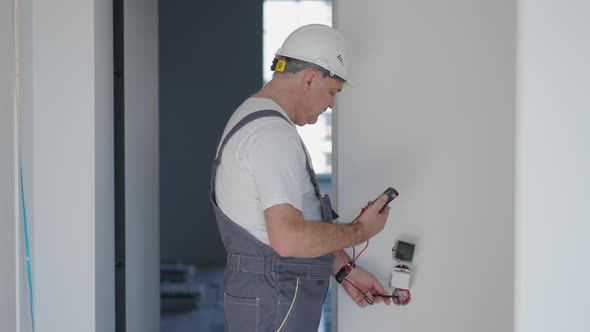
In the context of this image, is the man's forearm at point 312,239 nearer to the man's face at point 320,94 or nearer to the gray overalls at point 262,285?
the gray overalls at point 262,285

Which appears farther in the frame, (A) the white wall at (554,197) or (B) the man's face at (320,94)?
(B) the man's face at (320,94)

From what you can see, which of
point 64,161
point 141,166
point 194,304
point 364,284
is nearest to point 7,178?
point 64,161

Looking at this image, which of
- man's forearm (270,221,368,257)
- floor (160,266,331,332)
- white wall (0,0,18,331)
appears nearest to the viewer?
man's forearm (270,221,368,257)

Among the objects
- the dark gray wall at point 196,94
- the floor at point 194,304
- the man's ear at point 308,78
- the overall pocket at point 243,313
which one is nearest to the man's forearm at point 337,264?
the overall pocket at point 243,313

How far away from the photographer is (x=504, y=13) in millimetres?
1933

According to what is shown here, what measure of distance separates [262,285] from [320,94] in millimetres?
549

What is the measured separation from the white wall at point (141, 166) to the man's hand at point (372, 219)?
3.49ft

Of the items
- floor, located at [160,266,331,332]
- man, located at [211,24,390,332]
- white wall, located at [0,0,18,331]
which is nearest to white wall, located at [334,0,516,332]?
man, located at [211,24,390,332]

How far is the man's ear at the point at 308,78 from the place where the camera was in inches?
66.4

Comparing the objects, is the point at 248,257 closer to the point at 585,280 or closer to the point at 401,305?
the point at 401,305

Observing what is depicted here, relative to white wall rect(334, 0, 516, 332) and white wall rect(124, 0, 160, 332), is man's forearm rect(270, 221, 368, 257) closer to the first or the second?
white wall rect(334, 0, 516, 332)

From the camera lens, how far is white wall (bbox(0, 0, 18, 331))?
68.6 inches

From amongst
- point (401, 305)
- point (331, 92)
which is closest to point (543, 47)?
Answer: point (331, 92)

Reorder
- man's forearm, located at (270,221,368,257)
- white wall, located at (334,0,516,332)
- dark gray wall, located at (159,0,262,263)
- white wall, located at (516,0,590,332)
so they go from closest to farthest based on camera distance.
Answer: white wall, located at (516,0,590,332) < man's forearm, located at (270,221,368,257) < white wall, located at (334,0,516,332) < dark gray wall, located at (159,0,262,263)
